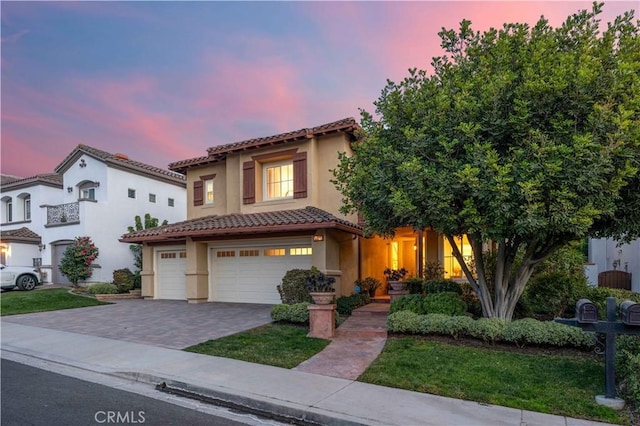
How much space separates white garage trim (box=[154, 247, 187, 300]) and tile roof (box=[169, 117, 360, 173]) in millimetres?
3788

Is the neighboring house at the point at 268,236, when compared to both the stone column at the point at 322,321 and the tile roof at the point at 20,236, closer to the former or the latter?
the stone column at the point at 322,321

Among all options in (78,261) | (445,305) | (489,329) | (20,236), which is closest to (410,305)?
(445,305)

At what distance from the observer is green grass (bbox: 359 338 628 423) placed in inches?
194

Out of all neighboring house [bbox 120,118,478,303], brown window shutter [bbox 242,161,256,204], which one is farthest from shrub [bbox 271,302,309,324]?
brown window shutter [bbox 242,161,256,204]

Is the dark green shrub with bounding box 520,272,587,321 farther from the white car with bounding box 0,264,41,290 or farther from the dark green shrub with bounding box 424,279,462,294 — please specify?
the white car with bounding box 0,264,41,290

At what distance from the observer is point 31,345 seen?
27.2ft

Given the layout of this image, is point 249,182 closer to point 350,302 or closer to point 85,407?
point 350,302

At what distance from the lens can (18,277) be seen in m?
17.6

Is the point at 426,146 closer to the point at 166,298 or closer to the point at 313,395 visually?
the point at 313,395

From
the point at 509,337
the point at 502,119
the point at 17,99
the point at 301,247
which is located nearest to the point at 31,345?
the point at 301,247

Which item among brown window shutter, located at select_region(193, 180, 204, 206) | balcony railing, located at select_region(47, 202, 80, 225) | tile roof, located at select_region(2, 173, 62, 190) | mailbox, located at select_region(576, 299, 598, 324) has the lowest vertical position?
mailbox, located at select_region(576, 299, 598, 324)

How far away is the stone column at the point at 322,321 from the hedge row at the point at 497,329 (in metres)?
1.31

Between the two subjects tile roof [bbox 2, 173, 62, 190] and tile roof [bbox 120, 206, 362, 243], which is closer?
tile roof [bbox 120, 206, 362, 243]

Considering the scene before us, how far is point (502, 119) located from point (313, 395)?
547 centimetres
